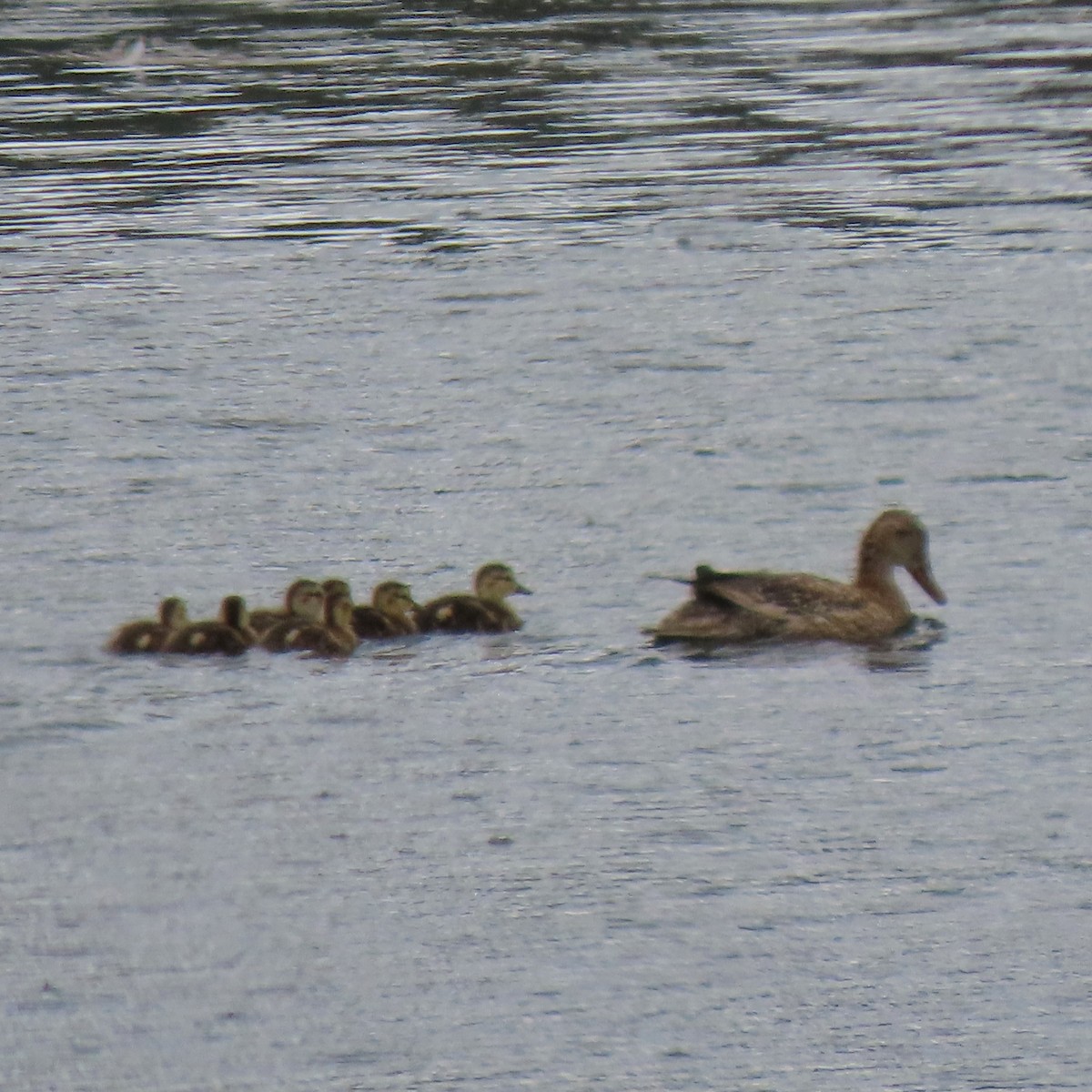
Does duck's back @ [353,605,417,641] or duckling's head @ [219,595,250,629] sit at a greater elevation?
duckling's head @ [219,595,250,629]

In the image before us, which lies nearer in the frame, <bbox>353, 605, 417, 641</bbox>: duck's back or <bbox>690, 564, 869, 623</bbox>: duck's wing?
<bbox>690, 564, 869, 623</bbox>: duck's wing

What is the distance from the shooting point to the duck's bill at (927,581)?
930 centimetres

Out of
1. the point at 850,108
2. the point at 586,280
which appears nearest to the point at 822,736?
the point at 586,280

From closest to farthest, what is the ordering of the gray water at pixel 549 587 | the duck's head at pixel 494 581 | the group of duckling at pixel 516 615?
the gray water at pixel 549 587 → the group of duckling at pixel 516 615 → the duck's head at pixel 494 581

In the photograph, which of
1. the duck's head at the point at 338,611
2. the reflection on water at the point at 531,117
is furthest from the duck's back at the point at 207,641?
the reflection on water at the point at 531,117

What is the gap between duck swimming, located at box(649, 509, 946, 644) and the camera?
→ 8836 millimetres

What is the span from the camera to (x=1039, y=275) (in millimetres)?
14422

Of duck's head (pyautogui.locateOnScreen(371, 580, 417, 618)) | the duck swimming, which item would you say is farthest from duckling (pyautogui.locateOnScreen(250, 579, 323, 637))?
the duck swimming

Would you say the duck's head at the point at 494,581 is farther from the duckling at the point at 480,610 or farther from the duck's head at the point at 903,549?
the duck's head at the point at 903,549

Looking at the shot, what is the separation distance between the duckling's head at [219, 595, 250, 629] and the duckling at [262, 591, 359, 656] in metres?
0.09

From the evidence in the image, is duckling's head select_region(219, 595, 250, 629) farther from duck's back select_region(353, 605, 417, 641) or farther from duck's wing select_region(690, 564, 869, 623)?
duck's wing select_region(690, 564, 869, 623)

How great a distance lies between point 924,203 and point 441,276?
338 cm

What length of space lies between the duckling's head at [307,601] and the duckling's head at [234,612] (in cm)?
17

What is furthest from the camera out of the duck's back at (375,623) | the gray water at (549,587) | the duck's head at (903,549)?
the duck's head at (903,549)
